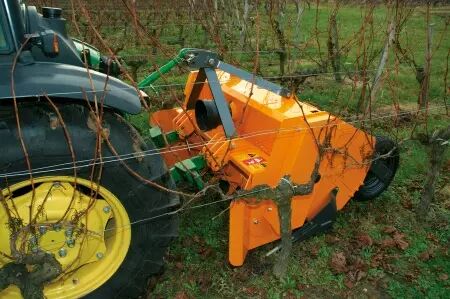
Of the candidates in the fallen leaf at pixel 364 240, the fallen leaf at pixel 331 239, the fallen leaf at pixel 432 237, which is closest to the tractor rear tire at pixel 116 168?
the fallen leaf at pixel 331 239

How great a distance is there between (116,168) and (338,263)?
168 cm

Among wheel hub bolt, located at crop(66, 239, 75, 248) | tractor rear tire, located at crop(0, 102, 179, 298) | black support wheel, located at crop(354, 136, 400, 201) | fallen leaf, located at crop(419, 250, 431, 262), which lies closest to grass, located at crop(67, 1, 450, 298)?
fallen leaf, located at crop(419, 250, 431, 262)

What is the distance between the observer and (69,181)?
2.12m

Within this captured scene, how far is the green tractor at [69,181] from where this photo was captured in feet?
6.46

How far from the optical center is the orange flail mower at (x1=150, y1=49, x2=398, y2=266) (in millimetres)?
2666

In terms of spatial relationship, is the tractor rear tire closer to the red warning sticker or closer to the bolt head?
the bolt head

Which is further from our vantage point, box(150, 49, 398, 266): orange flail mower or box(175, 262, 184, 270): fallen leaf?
box(175, 262, 184, 270): fallen leaf

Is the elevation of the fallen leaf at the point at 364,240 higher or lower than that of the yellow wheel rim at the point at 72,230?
lower

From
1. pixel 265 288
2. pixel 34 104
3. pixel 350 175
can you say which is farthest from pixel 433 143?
pixel 34 104

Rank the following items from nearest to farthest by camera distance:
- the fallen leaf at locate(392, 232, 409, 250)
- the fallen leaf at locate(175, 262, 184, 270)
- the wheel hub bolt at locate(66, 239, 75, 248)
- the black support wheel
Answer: the wheel hub bolt at locate(66, 239, 75, 248), the fallen leaf at locate(175, 262, 184, 270), the fallen leaf at locate(392, 232, 409, 250), the black support wheel

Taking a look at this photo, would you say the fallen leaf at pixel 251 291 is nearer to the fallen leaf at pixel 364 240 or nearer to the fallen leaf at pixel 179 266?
the fallen leaf at pixel 179 266

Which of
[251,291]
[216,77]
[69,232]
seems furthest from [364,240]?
[69,232]

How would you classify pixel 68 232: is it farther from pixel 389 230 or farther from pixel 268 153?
pixel 389 230

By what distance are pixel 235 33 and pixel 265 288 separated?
8.52 meters
